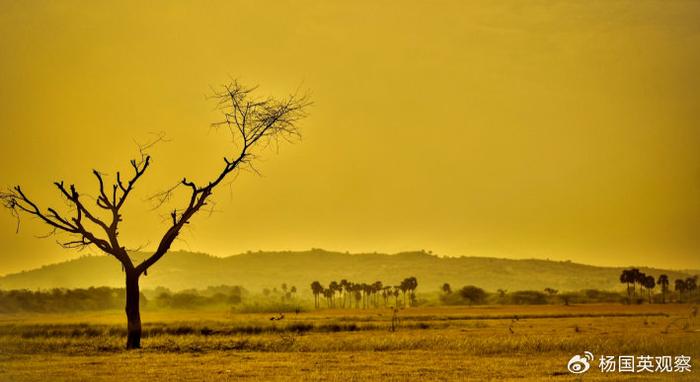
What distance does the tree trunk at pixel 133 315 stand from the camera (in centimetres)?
3750

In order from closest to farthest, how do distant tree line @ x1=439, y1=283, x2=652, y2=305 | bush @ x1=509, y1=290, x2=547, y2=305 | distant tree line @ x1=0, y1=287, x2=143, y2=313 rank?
distant tree line @ x1=0, y1=287, x2=143, y2=313
bush @ x1=509, y1=290, x2=547, y2=305
distant tree line @ x1=439, y1=283, x2=652, y2=305

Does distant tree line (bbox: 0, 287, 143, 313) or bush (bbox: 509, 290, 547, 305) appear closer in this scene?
distant tree line (bbox: 0, 287, 143, 313)

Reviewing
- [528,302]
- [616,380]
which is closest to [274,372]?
[616,380]

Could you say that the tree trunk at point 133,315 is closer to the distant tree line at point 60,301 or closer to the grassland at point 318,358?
the grassland at point 318,358

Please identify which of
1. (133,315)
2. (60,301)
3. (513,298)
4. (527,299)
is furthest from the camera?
(513,298)

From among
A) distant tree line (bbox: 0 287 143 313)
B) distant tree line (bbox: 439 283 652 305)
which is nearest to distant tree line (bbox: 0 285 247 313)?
distant tree line (bbox: 0 287 143 313)

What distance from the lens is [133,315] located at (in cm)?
3766

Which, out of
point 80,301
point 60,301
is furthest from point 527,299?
point 60,301

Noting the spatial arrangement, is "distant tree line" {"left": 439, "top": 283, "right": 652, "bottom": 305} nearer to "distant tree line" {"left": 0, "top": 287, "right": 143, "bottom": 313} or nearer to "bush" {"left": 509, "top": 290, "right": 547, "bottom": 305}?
"bush" {"left": 509, "top": 290, "right": 547, "bottom": 305}

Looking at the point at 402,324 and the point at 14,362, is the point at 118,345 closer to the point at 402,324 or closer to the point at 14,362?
the point at 14,362

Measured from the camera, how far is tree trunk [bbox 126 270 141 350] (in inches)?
1476

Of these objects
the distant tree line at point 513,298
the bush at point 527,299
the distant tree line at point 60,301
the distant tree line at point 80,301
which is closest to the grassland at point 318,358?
the distant tree line at point 60,301

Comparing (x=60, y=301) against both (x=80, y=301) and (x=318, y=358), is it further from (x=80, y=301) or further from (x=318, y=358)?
(x=318, y=358)

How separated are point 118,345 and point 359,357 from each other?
11829mm
